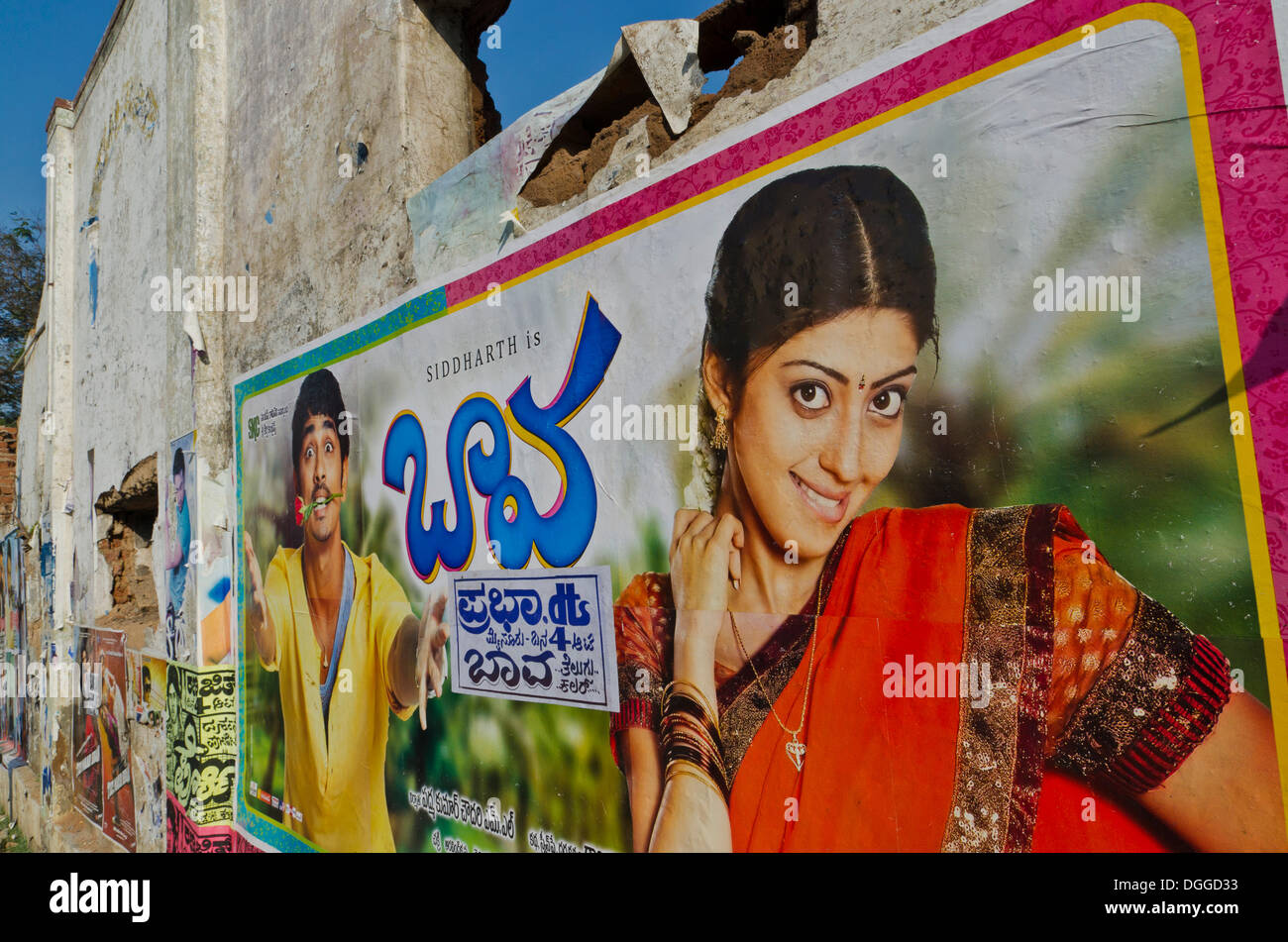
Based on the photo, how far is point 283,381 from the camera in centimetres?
468

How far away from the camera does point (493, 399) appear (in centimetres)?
320

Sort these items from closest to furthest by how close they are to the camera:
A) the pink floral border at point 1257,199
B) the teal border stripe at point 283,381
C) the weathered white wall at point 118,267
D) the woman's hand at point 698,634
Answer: the pink floral border at point 1257,199 < the woman's hand at point 698,634 < the teal border stripe at point 283,381 < the weathered white wall at point 118,267

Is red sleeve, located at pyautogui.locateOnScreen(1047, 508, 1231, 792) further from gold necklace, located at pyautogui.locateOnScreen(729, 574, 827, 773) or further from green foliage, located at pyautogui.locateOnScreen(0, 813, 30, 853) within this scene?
green foliage, located at pyautogui.locateOnScreen(0, 813, 30, 853)

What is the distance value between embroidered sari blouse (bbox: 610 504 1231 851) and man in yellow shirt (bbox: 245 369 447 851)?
74.7 inches

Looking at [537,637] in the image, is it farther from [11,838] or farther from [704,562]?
[11,838]

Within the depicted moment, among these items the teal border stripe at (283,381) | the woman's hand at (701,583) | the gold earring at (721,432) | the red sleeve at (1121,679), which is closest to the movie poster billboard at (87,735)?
the teal border stripe at (283,381)

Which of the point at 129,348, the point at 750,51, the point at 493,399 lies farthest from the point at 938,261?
the point at 129,348

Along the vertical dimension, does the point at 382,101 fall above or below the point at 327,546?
above

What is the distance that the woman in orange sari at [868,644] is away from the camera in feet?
5.32

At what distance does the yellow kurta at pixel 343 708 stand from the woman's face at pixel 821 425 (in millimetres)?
2030

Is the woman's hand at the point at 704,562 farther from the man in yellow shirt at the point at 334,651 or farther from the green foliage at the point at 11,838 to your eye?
the green foliage at the point at 11,838

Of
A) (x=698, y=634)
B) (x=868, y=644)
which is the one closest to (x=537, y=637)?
(x=698, y=634)

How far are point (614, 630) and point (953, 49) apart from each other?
188 cm

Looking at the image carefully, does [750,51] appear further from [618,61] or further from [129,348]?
[129,348]
